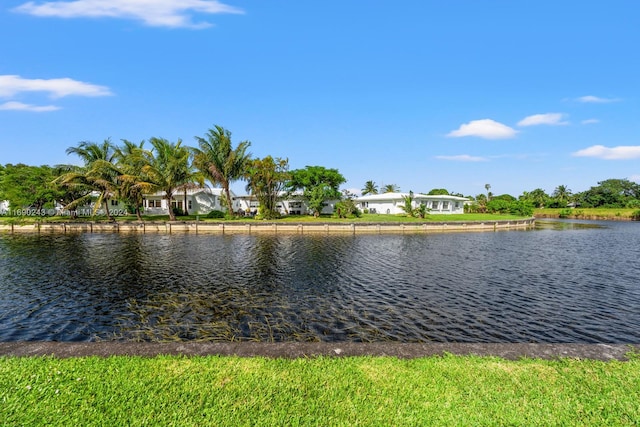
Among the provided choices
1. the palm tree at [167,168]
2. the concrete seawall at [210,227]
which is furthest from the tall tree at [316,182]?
the palm tree at [167,168]

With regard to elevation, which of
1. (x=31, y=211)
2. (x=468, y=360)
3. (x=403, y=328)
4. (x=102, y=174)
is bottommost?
(x=403, y=328)

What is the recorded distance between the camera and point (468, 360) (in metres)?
5.07

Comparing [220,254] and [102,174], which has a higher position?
[102,174]

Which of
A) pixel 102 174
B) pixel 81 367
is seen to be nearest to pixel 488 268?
pixel 81 367

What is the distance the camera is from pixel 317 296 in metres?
13.3

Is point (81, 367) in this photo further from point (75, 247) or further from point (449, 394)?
point (75, 247)

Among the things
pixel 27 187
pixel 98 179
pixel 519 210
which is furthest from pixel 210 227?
pixel 519 210

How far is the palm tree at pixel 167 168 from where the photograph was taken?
43562 millimetres

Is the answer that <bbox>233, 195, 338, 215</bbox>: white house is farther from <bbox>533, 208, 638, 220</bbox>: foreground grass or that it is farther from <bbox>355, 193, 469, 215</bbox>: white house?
<bbox>533, 208, 638, 220</bbox>: foreground grass

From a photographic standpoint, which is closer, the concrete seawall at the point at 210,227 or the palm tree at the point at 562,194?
the concrete seawall at the point at 210,227

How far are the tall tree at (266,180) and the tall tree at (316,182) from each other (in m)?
5.18

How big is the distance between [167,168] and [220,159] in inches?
349

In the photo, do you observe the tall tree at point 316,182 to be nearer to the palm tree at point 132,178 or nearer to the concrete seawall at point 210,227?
the concrete seawall at point 210,227

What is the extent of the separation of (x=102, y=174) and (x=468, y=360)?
175 ft
